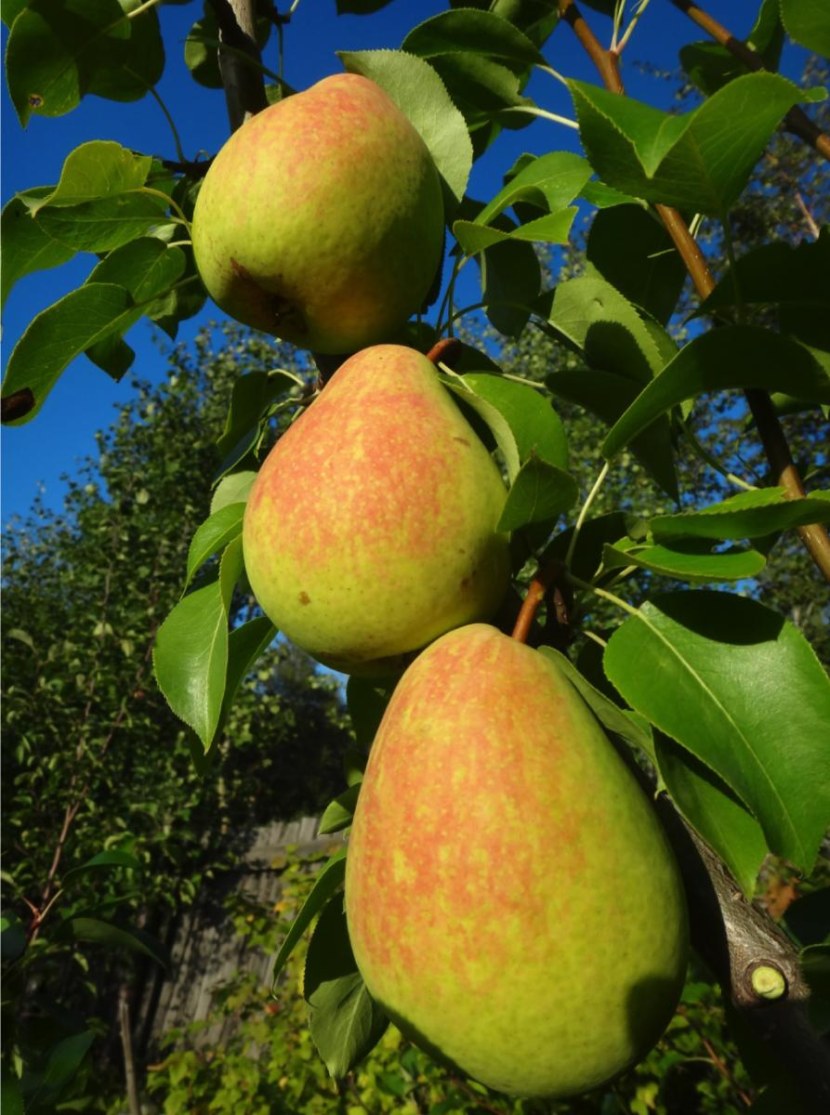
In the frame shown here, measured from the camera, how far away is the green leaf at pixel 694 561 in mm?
596

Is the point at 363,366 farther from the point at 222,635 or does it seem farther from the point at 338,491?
the point at 222,635

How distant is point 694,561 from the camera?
0.63 metres

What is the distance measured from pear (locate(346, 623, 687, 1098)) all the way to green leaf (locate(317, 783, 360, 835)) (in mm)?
305

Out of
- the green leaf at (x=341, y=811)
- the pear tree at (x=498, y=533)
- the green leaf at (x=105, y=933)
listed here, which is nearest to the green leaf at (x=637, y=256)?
the pear tree at (x=498, y=533)

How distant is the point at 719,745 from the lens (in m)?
0.59

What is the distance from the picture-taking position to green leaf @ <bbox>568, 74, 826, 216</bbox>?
56cm

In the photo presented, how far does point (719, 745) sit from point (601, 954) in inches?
6.6

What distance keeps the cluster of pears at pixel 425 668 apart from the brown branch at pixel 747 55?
0.41 meters

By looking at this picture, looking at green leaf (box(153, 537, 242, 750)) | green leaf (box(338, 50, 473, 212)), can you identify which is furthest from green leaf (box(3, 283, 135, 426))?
green leaf (box(338, 50, 473, 212))

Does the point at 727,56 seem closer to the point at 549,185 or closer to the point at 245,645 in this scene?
the point at 549,185

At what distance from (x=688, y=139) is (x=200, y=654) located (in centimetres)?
65

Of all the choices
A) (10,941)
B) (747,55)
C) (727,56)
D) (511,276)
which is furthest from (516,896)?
(10,941)

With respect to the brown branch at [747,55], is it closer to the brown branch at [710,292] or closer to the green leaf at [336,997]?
the brown branch at [710,292]

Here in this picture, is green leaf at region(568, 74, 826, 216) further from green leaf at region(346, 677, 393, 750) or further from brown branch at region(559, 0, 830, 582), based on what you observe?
green leaf at region(346, 677, 393, 750)
